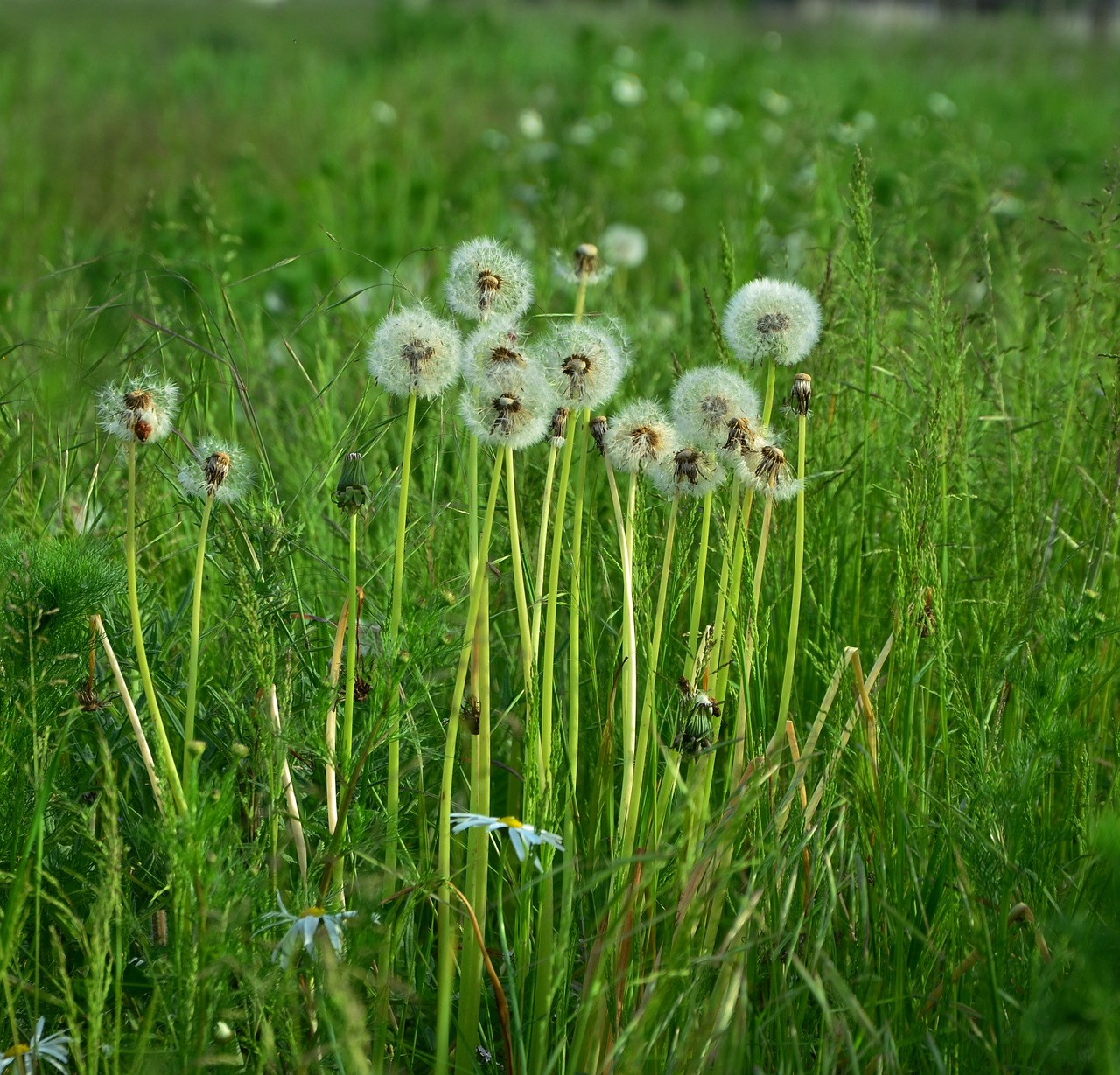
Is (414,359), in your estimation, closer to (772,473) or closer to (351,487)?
(351,487)

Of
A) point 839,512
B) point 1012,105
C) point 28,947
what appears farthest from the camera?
point 1012,105

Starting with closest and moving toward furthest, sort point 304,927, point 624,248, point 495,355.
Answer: point 304,927, point 495,355, point 624,248

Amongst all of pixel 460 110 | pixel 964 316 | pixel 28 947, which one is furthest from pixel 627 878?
pixel 460 110

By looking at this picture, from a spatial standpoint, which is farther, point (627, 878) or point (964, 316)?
point (964, 316)

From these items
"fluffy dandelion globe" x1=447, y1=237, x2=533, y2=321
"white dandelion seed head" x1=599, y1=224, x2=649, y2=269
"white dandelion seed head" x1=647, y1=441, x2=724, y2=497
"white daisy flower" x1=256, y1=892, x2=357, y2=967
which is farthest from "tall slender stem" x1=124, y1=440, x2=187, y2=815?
"white dandelion seed head" x1=599, y1=224, x2=649, y2=269

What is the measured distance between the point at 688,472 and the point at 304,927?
0.53 meters

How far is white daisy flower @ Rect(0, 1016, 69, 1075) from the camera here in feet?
3.41

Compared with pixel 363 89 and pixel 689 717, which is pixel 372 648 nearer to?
pixel 689 717

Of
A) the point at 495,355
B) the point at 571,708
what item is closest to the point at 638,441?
the point at 495,355

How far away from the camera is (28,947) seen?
121cm

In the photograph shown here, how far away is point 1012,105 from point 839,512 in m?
8.65

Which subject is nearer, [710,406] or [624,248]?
[710,406]

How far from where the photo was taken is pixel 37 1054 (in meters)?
1.06

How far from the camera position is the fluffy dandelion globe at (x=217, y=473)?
1.11 m
